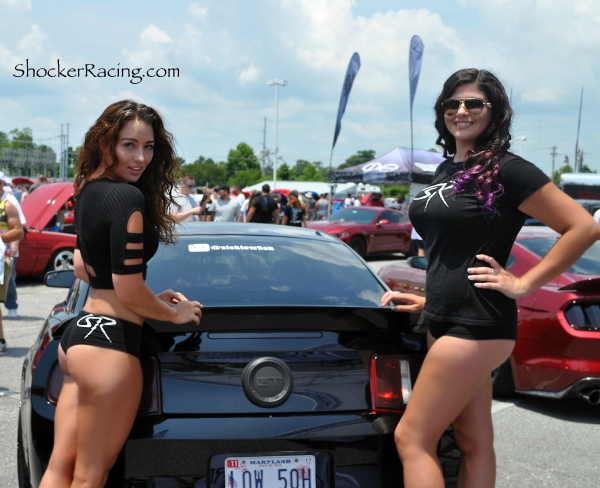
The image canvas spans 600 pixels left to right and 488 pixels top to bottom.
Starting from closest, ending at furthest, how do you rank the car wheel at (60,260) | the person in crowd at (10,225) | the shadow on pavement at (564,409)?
1. the shadow on pavement at (564,409)
2. the person in crowd at (10,225)
3. the car wheel at (60,260)

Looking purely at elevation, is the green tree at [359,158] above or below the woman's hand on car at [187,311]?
above

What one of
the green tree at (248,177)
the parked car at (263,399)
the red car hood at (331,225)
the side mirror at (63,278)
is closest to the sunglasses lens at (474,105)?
the parked car at (263,399)

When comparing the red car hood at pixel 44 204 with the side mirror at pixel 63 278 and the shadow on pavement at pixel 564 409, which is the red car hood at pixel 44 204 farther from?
the shadow on pavement at pixel 564 409

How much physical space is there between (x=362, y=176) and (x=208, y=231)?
22189 mm

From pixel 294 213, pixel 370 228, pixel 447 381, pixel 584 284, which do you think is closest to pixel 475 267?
pixel 447 381

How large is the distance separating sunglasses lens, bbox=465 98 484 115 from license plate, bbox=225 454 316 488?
139 cm

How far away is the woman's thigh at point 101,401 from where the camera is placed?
2.44 metres

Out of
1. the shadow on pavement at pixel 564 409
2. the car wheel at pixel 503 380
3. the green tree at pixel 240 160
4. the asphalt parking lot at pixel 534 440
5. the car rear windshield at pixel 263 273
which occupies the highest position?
the green tree at pixel 240 160

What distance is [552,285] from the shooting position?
5.51 metres

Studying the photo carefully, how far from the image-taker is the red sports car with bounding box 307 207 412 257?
19.0 metres

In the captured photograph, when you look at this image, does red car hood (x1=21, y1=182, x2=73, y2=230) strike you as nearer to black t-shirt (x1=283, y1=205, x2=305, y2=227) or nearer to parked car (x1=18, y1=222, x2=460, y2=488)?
black t-shirt (x1=283, y1=205, x2=305, y2=227)

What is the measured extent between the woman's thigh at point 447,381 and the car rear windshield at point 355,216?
17.1 metres

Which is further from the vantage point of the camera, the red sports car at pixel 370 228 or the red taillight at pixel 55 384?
the red sports car at pixel 370 228

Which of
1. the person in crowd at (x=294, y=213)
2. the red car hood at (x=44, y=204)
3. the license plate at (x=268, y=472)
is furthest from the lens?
the person in crowd at (x=294, y=213)
